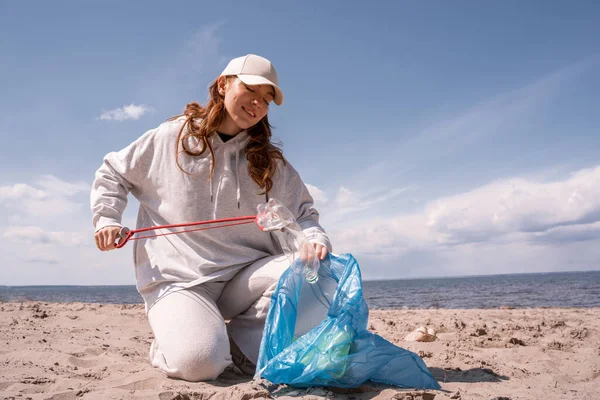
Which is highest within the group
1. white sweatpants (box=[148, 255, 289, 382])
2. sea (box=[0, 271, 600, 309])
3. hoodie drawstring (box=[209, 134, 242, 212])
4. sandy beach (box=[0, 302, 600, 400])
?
hoodie drawstring (box=[209, 134, 242, 212])

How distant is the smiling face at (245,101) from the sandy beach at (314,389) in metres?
1.41

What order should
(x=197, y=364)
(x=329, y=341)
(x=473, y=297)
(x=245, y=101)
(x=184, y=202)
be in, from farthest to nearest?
(x=473, y=297) < (x=184, y=202) < (x=245, y=101) < (x=197, y=364) < (x=329, y=341)

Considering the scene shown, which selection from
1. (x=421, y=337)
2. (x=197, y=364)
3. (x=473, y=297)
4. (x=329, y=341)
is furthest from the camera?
(x=473, y=297)

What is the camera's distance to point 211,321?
7.80 feet

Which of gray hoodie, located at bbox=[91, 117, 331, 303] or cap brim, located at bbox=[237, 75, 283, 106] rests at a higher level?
cap brim, located at bbox=[237, 75, 283, 106]

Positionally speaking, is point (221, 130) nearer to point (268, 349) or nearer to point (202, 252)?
point (202, 252)

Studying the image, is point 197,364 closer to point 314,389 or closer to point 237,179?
point 314,389

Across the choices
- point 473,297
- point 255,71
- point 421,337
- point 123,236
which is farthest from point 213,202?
point 473,297

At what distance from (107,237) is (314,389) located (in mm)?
1360

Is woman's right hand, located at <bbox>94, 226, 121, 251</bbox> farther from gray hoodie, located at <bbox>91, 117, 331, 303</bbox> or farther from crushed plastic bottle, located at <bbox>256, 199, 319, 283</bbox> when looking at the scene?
crushed plastic bottle, located at <bbox>256, 199, 319, 283</bbox>

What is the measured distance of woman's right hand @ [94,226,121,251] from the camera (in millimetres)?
2412

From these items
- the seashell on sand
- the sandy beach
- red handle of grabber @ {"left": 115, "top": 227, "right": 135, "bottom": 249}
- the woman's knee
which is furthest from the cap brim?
the seashell on sand

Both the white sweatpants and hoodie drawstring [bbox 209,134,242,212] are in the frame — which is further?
hoodie drawstring [bbox 209,134,242,212]

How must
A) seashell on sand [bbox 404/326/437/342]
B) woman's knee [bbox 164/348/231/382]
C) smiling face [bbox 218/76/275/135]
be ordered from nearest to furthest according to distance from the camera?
woman's knee [bbox 164/348/231/382], smiling face [bbox 218/76/275/135], seashell on sand [bbox 404/326/437/342]
